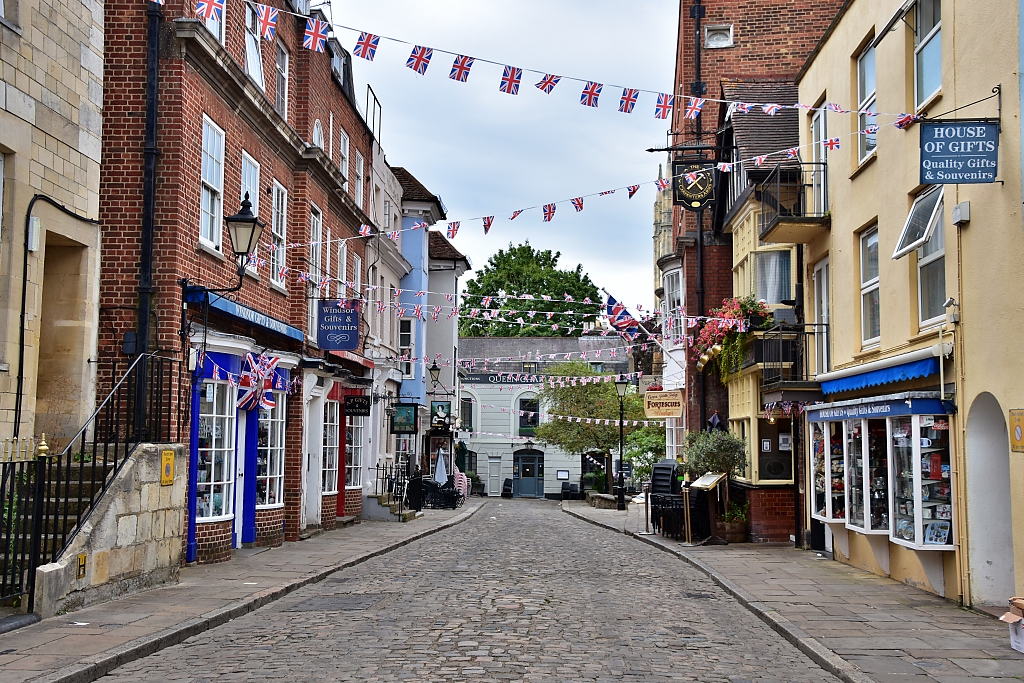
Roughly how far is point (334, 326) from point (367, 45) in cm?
1009

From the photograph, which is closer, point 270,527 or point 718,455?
point 270,527

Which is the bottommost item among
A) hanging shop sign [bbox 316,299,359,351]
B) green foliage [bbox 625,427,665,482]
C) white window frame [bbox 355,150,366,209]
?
green foliage [bbox 625,427,665,482]

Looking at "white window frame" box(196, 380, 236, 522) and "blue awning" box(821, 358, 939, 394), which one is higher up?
"blue awning" box(821, 358, 939, 394)

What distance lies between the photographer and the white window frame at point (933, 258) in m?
12.1

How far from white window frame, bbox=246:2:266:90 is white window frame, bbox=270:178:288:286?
75.2 inches

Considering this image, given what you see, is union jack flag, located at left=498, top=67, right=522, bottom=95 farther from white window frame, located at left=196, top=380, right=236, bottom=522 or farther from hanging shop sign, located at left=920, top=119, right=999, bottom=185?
white window frame, located at left=196, top=380, right=236, bottom=522

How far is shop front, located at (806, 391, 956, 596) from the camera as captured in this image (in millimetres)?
12086

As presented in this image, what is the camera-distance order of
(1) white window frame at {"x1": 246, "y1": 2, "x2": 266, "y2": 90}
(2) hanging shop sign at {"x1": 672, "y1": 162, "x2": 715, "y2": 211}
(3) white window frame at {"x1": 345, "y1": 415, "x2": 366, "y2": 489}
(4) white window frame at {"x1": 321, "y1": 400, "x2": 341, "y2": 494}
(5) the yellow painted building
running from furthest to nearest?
1. (3) white window frame at {"x1": 345, "y1": 415, "x2": 366, "y2": 489}
2. (2) hanging shop sign at {"x1": 672, "y1": 162, "x2": 715, "y2": 211}
3. (4) white window frame at {"x1": 321, "y1": 400, "x2": 341, "y2": 494}
4. (1) white window frame at {"x1": 246, "y1": 2, "x2": 266, "y2": 90}
5. (5) the yellow painted building

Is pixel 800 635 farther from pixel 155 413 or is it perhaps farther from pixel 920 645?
pixel 155 413

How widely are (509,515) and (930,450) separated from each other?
2426 cm

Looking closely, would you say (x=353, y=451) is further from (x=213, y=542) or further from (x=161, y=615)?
(x=161, y=615)

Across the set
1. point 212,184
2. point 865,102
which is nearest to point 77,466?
point 212,184

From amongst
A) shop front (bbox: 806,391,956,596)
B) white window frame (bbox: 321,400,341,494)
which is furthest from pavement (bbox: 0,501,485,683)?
shop front (bbox: 806,391,956,596)

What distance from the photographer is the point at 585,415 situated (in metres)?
52.2
